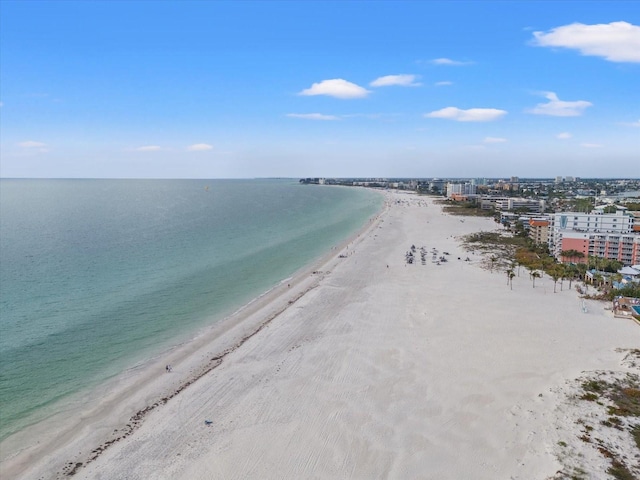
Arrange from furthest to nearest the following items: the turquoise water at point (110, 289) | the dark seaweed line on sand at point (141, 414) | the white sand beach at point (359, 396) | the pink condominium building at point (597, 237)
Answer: the pink condominium building at point (597, 237), the turquoise water at point (110, 289), the dark seaweed line on sand at point (141, 414), the white sand beach at point (359, 396)

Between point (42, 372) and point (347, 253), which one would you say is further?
point (347, 253)

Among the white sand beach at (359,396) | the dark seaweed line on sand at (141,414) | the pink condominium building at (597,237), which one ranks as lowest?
the dark seaweed line on sand at (141,414)

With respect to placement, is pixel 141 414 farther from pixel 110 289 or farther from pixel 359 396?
pixel 110 289

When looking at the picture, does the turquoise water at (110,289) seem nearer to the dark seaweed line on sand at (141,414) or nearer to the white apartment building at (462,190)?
the dark seaweed line on sand at (141,414)

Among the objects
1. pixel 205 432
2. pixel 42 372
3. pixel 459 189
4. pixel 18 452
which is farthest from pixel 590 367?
pixel 459 189

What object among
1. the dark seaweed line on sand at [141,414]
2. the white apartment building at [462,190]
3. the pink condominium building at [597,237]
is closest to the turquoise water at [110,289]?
the dark seaweed line on sand at [141,414]

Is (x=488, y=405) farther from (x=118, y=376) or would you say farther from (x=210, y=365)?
(x=118, y=376)

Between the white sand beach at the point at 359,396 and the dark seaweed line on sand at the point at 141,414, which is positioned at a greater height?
the white sand beach at the point at 359,396

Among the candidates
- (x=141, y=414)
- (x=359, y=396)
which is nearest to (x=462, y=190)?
(x=359, y=396)
